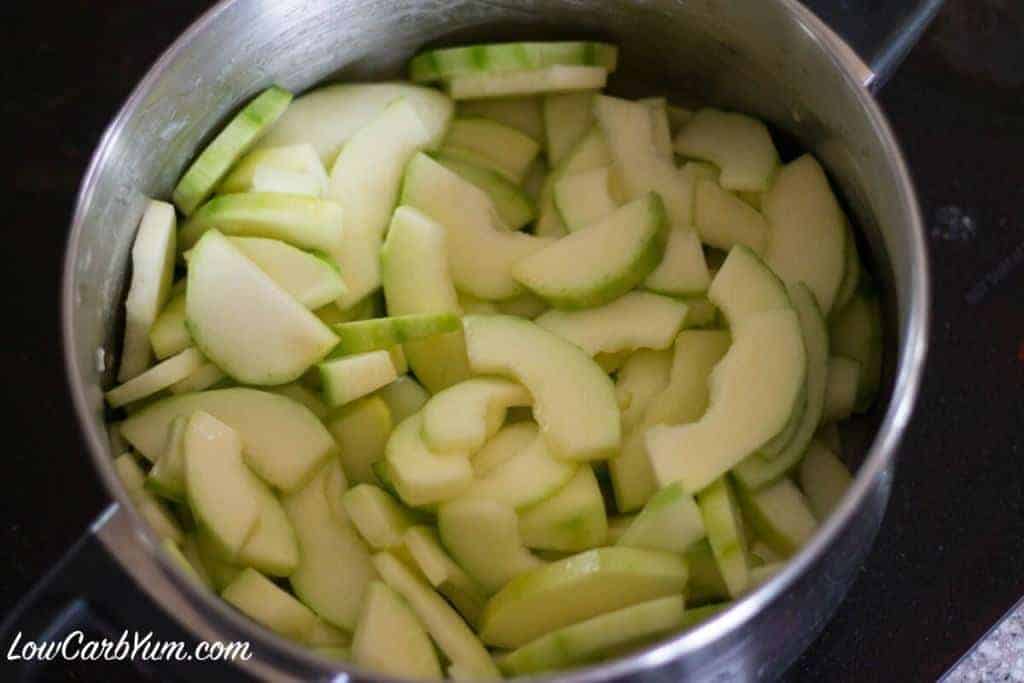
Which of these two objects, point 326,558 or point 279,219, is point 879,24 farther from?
point 326,558

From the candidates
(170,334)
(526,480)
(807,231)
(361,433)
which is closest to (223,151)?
(170,334)


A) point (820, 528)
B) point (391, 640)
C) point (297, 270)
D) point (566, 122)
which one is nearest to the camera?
point (820, 528)

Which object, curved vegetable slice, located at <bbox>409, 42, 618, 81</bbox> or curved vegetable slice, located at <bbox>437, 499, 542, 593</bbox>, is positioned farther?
curved vegetable slice, located at <bbox>409, 42, 618, 81</bbox>

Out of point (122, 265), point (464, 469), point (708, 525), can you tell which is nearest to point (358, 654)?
point (464, 469)

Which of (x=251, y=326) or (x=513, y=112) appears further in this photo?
(x=513, y=112)

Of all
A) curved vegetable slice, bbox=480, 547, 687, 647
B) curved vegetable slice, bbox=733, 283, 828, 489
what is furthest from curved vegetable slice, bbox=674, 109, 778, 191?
curved vegetable slice, bbox=480, 547, 687, 647

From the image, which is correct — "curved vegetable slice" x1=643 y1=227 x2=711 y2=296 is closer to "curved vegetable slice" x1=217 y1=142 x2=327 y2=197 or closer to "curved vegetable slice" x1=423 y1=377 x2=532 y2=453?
"curved vegetable slice" x1=423 y1=377 x2=532 y2=453

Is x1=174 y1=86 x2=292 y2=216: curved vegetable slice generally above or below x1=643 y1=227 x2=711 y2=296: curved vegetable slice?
above
